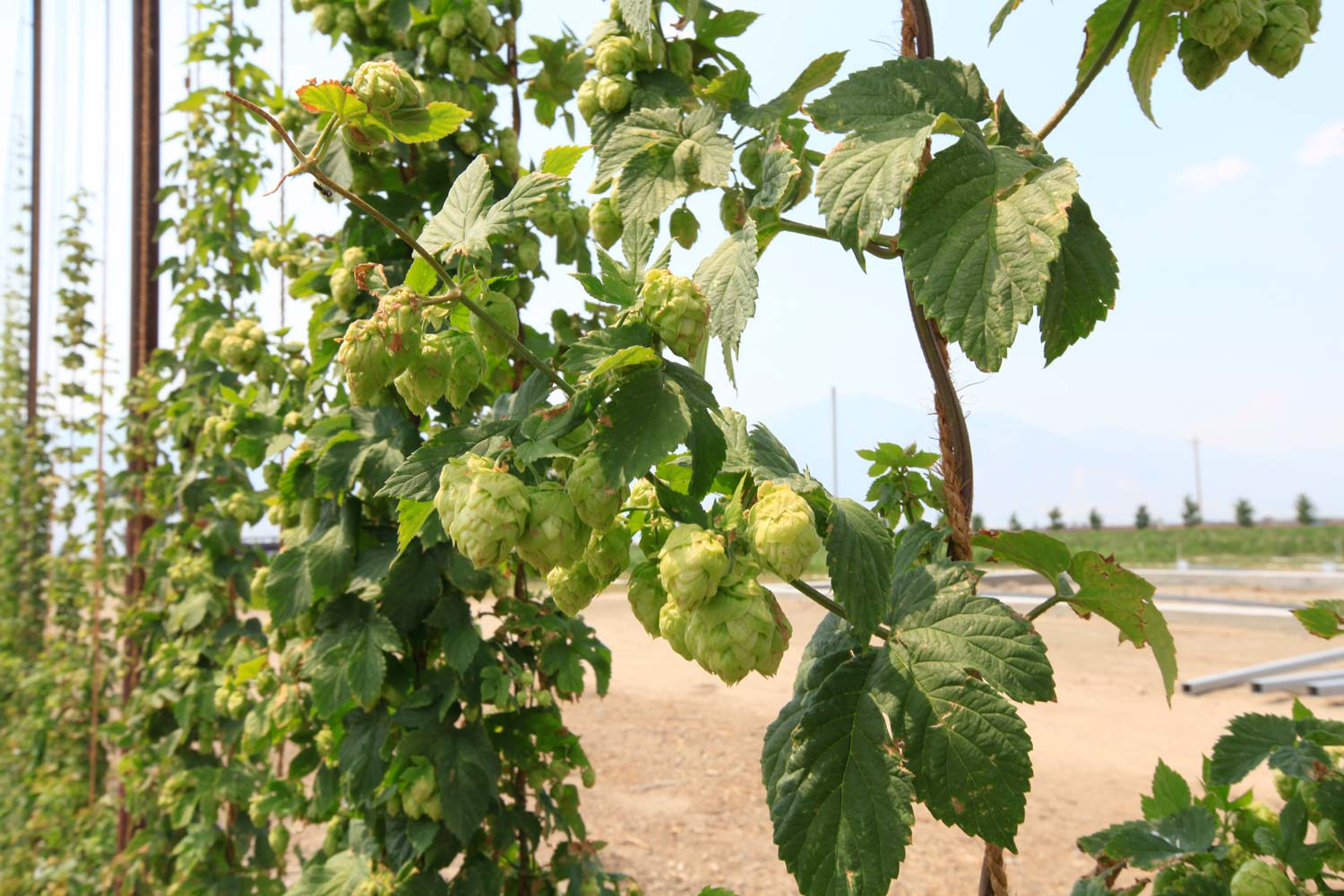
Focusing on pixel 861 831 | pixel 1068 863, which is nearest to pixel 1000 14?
pixel 861 831

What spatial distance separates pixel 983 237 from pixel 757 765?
546cm

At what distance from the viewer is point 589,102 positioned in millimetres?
1551

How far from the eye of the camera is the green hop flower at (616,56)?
1.52m

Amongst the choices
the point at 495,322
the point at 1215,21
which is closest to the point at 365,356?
the point at 495,322

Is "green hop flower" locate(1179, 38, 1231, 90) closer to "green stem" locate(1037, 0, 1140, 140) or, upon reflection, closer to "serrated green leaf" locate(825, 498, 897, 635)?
"green stem" locate(1037, 0, 1140, 140)

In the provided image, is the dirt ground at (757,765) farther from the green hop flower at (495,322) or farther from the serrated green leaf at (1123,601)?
the green hop flower at (495,322)

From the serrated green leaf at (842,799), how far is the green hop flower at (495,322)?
471 millimetres

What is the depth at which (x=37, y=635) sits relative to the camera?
19.9 feet

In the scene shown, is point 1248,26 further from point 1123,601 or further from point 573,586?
point 573,586

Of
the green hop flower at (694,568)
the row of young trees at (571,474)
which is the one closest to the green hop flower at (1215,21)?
the row of young trees at (571,474)

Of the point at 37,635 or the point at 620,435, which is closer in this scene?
the point at 620,435

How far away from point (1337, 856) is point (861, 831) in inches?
33.6

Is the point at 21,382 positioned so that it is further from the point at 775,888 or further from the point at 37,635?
the point at 775,888

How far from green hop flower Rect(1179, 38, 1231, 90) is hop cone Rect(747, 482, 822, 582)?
2.27ft
